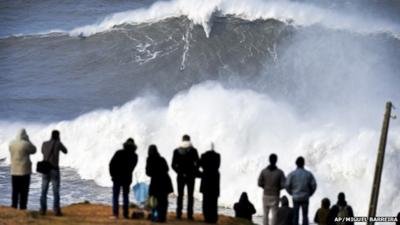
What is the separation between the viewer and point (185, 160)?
1758 cm

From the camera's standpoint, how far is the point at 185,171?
17719 millimetres

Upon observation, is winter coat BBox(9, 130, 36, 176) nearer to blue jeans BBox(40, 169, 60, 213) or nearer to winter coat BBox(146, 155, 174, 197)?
blue jeans BBox(40, 169, 60, 213)

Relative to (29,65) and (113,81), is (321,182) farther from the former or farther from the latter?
(29,65)

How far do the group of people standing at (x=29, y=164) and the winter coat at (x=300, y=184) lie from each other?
3383 mm

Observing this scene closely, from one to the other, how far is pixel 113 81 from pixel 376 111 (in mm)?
10982

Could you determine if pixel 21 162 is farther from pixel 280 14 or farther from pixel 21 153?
pixel 280 14

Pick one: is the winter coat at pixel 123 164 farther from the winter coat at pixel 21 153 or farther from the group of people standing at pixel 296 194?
the group of people standing at pixel 296 194

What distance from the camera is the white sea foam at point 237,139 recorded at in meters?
26.3

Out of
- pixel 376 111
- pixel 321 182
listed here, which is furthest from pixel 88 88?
pixel 321 182

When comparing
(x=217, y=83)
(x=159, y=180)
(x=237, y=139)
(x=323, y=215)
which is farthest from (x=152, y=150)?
(x=217, y=83)

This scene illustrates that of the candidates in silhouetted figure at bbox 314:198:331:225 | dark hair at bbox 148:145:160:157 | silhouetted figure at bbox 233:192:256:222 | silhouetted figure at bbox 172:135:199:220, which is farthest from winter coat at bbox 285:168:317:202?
dark hair at bbox 148:145:160:157

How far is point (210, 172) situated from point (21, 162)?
290cm

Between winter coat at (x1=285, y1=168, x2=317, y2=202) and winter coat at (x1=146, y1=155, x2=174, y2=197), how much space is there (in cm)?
181

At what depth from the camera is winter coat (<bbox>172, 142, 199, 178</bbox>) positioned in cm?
1758
